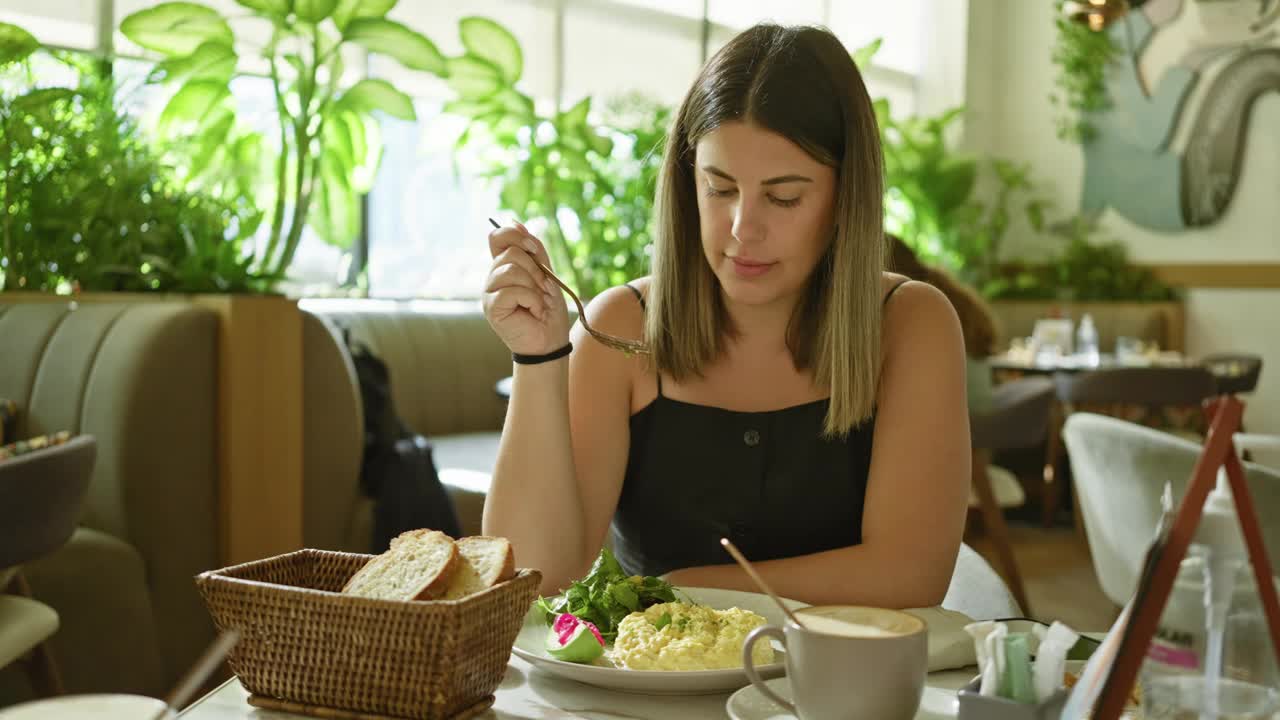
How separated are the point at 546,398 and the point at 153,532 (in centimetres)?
169

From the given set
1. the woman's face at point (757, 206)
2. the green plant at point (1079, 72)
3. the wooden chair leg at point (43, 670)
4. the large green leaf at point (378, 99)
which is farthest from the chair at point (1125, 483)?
the green plant at point (1079, 72)

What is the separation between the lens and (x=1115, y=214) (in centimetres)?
759

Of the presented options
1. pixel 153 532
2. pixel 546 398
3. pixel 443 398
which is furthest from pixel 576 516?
pixel 443 398

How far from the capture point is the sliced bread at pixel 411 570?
0.81 m

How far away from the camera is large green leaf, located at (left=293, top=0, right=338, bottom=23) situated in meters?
3.54

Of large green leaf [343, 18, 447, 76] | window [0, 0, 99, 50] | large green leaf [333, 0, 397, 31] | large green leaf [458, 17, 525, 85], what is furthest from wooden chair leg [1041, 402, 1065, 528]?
window [0, 0, 99, 50]

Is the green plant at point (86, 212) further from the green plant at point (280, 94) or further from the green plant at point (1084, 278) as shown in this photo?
the green plant at point (1084, 278)

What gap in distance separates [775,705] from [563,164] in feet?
15.6

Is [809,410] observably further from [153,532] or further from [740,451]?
[153,532]

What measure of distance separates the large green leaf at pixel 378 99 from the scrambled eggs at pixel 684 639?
128 inches

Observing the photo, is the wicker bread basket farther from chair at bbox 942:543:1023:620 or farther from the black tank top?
the black tank top

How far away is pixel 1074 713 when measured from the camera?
658 millimetres

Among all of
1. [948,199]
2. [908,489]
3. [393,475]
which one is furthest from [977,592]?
[948,199]

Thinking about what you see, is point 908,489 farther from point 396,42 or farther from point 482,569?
point 396,42
